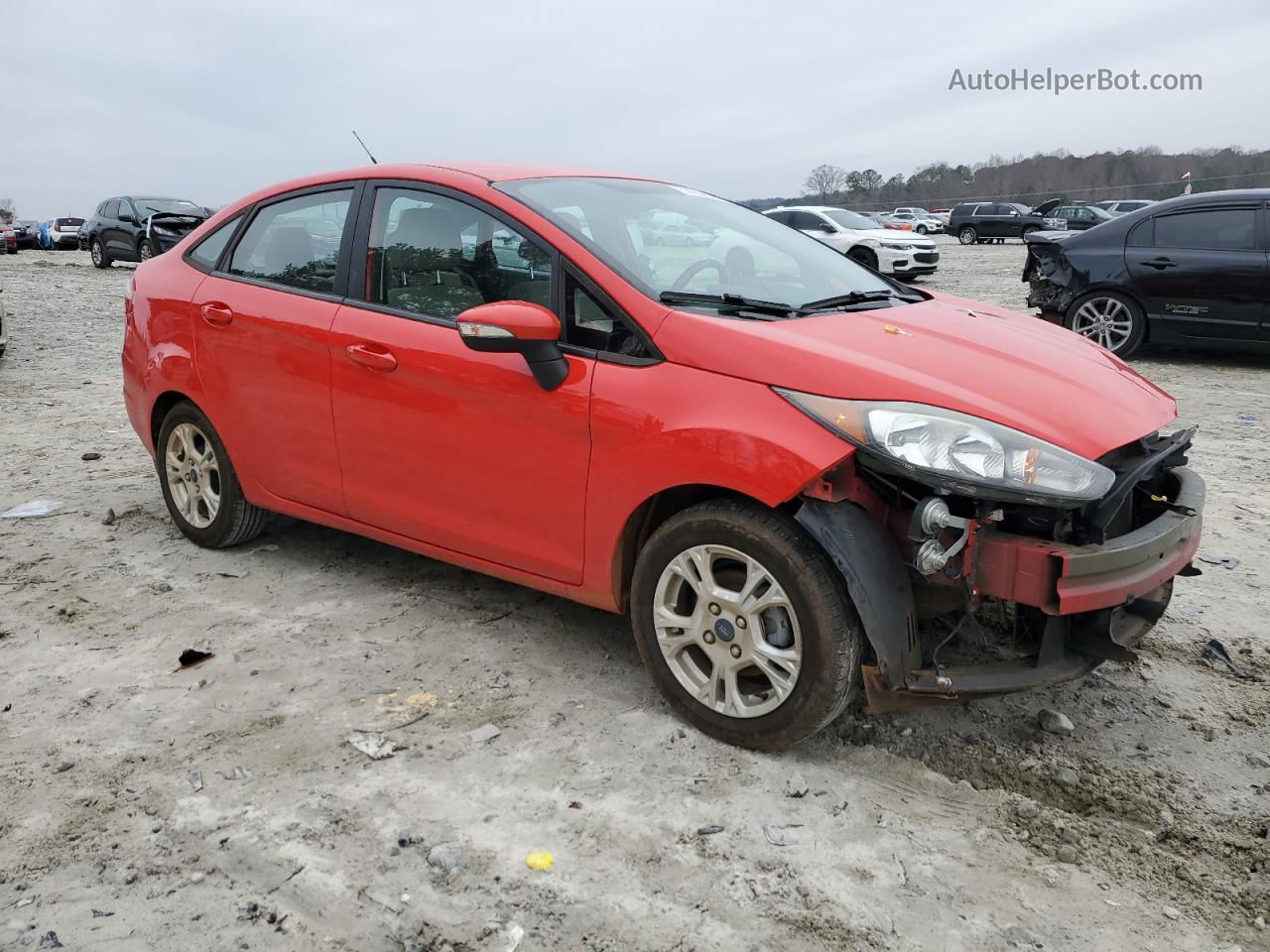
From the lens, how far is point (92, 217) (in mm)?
23953

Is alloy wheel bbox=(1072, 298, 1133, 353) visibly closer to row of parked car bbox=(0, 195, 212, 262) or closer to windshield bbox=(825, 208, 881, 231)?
windshield bbox=(825, 208, 881, 231)

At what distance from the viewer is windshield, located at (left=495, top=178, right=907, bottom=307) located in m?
3.47

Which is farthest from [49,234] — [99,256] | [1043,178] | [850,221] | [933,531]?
[1043,178]

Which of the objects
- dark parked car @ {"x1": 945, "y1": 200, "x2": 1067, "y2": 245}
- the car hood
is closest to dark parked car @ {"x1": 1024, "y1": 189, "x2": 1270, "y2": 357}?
the car hood

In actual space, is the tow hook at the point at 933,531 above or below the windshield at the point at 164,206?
below

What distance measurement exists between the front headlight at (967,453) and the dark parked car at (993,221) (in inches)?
1567

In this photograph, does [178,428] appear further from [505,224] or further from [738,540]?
[738,540]

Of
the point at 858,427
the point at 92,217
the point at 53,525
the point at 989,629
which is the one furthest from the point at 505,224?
the point at 92,217

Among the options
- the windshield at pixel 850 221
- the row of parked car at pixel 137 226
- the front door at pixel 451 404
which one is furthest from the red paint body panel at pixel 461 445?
the row of parked car at pixel 137 226

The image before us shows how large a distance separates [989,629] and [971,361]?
0.96m

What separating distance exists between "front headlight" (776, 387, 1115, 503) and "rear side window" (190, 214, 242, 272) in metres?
3.11

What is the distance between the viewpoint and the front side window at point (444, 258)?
352cm

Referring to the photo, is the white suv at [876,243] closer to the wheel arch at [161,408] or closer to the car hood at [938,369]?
the wheel arch at [161,408]

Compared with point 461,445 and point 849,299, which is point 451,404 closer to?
point 461,445
